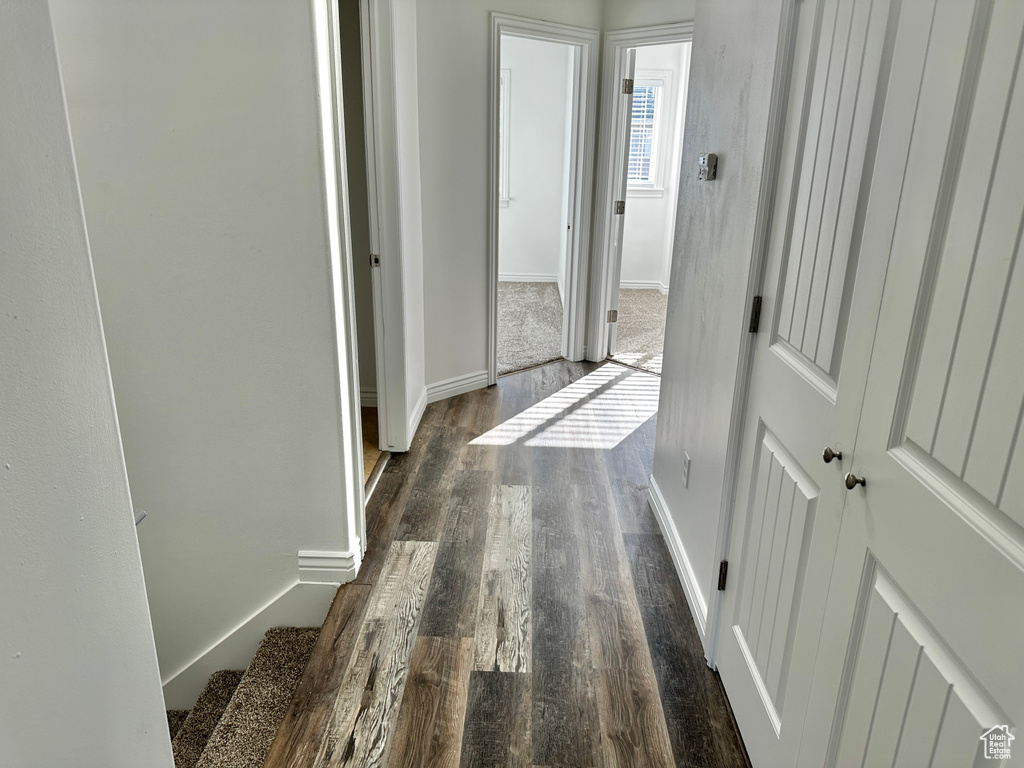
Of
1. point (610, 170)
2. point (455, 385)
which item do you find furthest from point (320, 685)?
point (610, 170)

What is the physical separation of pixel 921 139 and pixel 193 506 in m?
2.16

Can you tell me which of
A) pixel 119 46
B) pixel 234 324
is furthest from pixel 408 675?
pixel 119 46

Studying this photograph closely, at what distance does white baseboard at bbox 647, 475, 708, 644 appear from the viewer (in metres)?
2.15

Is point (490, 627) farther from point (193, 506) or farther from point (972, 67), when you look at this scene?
point (972, 67)

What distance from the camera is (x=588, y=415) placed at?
156 inches

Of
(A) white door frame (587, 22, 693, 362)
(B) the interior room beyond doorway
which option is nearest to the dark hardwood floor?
(A) white door frame (587, 22, 693, 362)

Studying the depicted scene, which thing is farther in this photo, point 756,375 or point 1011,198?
point 756,375

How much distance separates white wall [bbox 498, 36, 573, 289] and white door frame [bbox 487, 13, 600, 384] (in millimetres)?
1998

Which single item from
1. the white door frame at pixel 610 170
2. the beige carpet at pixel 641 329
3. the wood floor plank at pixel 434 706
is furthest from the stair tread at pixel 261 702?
the white door frame at pixel 610 170

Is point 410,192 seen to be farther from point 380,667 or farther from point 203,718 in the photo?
point 203,718

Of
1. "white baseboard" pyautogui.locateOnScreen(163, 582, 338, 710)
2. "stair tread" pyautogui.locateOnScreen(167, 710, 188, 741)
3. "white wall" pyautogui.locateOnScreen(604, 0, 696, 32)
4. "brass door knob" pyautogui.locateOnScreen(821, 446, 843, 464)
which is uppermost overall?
"white wall" pyautogui.locateOnScreen(604, 0, 696, 32)

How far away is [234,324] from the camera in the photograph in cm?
208

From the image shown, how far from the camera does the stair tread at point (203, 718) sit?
218 centimetres

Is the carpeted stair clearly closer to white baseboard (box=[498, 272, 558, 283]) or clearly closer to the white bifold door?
the white bifold door
